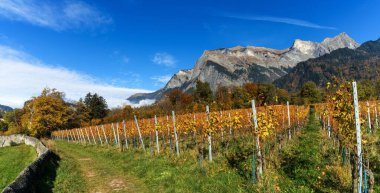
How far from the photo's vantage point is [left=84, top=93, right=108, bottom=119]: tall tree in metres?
89.6

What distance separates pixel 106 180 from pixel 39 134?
61.1m

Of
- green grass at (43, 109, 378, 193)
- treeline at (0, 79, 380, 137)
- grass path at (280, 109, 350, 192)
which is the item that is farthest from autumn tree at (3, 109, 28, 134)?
grass path at (280, 109, 350, 192)

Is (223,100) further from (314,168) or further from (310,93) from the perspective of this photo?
(310,93)

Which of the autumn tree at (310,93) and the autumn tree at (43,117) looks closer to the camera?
the autumn tree at (43,117)

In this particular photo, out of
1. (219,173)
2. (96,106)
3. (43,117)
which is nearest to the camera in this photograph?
(219,173)

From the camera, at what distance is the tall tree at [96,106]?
8956cm

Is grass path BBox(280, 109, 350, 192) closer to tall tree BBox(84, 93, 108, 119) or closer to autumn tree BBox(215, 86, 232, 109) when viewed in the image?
autumn tree BBox(215, 86, 232, 109)

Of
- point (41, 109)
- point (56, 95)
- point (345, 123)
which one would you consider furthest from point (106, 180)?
point (56, 95)

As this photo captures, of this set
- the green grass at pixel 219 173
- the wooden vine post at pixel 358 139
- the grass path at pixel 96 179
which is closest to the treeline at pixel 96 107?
the grass path at pixel 96 179

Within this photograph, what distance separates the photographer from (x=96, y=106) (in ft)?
294

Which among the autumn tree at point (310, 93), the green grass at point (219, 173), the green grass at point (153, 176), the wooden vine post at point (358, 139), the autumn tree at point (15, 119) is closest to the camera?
the wooden vine post at point (358, 139)

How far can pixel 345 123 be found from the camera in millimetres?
7898

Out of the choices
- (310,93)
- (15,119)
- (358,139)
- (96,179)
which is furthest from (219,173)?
(15,119)

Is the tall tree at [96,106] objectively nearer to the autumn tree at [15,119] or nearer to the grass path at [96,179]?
the autumn tree at [15,119]
